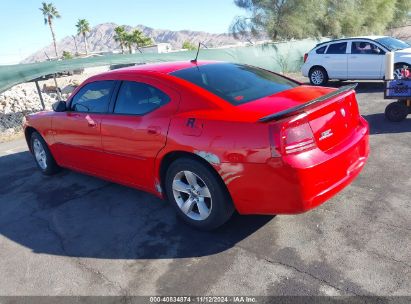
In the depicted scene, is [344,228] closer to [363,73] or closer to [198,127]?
[198,127]

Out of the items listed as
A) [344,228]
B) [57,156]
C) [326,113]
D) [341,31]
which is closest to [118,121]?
[57,156]

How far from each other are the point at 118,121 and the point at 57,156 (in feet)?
6.08

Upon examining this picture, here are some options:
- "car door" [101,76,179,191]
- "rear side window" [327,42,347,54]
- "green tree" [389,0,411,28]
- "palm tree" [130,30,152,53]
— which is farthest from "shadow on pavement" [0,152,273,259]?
"palm tree" [130,30,152,53]

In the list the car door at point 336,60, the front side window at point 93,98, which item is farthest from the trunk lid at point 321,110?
the car door at point 336,60

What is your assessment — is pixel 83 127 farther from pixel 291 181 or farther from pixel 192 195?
pixel 291 181

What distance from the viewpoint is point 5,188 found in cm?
575

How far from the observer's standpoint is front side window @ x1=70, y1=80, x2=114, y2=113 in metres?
4.47

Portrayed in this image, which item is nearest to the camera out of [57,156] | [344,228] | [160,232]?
[344,228]

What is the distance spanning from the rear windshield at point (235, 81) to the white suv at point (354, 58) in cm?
778

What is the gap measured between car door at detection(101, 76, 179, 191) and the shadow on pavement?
1.32 ft

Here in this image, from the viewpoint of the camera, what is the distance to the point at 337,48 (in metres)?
12.3

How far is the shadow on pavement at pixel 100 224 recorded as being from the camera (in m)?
3.60

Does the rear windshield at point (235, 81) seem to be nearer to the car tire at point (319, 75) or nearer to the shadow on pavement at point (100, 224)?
the shadow on pavement at point (100, 224)

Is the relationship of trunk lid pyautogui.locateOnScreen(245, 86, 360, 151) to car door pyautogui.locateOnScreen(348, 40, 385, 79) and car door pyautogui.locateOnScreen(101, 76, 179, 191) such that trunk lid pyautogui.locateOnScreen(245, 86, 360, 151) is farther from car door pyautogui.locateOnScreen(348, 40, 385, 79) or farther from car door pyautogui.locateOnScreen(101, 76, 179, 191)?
car door pyautogui.locateOnScreen(348, 40, 385, 79)
